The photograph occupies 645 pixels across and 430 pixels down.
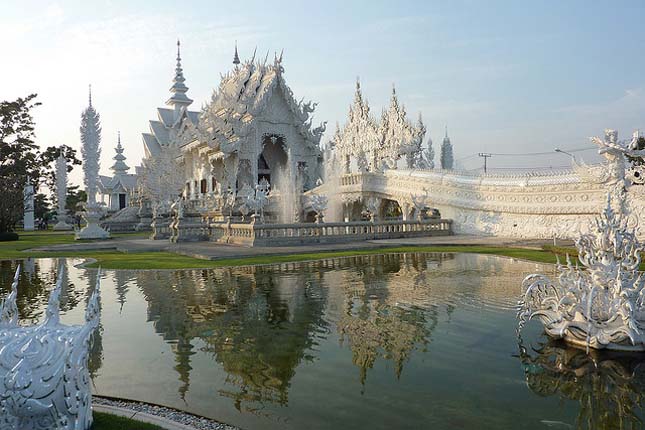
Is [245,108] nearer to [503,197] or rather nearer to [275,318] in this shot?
[503,197]

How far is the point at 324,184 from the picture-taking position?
3634 centimetres

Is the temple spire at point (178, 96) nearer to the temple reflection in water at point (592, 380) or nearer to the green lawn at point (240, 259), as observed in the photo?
the green lawn at point (240, 259)

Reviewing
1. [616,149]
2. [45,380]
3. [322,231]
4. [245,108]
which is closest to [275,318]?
[45,380]

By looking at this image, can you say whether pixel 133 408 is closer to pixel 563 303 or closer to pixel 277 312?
pixel 277 312

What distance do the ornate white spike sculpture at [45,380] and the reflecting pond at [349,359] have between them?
1.12m

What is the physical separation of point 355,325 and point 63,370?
458 cm

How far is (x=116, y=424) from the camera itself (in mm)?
4102

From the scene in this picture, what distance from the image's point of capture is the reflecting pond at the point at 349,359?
14.7ft

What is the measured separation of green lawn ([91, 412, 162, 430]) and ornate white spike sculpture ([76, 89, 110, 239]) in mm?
27902

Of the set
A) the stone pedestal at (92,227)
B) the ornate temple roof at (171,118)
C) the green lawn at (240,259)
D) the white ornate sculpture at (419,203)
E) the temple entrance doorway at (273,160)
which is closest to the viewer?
the green lawn at (240,259)

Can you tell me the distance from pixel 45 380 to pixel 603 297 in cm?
595

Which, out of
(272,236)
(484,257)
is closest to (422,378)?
(484,257)

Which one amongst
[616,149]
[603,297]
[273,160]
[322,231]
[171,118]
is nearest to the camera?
[603,297]

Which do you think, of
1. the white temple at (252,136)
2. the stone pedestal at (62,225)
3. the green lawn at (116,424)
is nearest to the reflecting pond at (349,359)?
the green lawn at (116,424)
